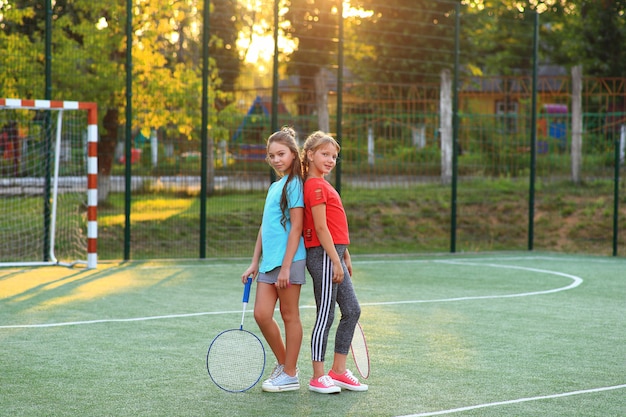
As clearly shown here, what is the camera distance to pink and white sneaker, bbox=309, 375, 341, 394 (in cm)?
518

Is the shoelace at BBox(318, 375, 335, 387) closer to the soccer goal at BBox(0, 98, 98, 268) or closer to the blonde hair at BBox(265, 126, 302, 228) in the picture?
the blonde hair at BBox(265, 126, 302, 228)

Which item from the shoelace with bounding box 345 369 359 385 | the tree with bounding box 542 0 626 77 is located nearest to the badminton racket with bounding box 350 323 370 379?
the shoelace with bounding box 345 369 359 385

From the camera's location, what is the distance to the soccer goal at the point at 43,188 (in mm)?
12094

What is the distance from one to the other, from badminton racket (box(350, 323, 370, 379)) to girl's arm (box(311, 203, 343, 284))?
0.56m

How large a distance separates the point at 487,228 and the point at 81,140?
24.9ft

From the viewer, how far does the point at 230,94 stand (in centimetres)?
1480

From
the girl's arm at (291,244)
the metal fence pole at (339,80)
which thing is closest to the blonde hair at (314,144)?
the girl's arm at (291,244)

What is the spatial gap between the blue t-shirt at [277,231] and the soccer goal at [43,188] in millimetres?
6515

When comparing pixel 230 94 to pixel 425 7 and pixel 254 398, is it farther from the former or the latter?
pixel 425 7

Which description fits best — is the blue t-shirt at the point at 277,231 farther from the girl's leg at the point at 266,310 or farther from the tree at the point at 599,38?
the tree at the point at 599,38

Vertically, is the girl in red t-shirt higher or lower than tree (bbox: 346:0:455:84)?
lower

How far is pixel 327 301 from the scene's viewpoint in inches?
205

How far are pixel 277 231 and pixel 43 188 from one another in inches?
307

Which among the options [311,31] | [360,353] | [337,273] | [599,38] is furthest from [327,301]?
[599,38]
